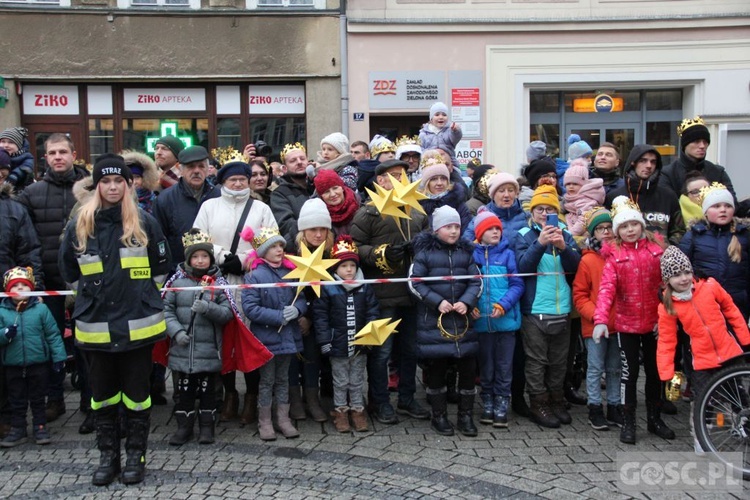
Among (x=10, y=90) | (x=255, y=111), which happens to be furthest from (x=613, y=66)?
(x=10, y=90)

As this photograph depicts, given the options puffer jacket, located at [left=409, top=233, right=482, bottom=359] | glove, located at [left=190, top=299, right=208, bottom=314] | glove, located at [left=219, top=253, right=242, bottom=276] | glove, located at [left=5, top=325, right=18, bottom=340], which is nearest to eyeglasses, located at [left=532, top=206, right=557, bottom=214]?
puffer jacket, located at [left=409, top=233, right=482, bottom=359]

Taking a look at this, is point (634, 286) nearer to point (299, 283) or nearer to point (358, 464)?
point (358, 464)

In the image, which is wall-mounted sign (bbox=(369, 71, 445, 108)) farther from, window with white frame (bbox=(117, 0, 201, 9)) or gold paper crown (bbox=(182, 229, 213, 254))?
gold paper crown (bbox=(182, 229, 213, 254))

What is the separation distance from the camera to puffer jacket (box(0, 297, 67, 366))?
601cm

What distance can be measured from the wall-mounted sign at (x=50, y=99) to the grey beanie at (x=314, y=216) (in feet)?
33.6

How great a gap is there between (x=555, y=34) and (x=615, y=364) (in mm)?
10444

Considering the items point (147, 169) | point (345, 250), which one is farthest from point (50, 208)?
point (345, 250)

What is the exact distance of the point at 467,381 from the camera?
6098mm

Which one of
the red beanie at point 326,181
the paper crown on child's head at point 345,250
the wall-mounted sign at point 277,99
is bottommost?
the paper crown on child's head at point 345,250

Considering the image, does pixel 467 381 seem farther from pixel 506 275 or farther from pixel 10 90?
pixel 10 90

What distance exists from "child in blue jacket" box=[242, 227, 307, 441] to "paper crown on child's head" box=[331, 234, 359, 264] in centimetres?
39

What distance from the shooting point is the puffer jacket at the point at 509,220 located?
660cm

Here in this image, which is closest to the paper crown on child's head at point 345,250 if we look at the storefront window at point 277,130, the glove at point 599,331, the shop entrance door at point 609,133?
the glove at point 599,331

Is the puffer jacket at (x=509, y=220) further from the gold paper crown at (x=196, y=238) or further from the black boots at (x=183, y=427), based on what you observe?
the black boots at (x=183, y=427)
